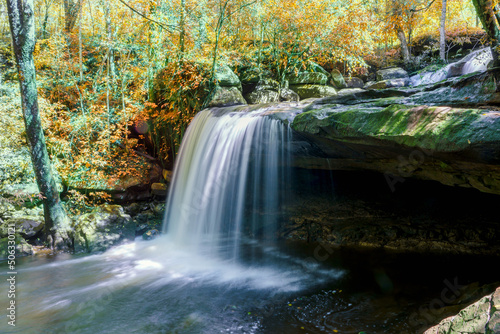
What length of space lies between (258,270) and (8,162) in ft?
24.0

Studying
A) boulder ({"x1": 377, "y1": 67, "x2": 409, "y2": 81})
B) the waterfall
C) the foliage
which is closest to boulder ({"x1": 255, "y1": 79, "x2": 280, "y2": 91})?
the foliage

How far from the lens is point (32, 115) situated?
6840 mm

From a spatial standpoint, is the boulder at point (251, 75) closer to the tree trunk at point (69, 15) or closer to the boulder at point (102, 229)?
the boulder at point (102, 229)

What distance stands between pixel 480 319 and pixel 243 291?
12.4 ft

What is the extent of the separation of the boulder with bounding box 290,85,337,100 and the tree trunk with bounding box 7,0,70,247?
945 cm

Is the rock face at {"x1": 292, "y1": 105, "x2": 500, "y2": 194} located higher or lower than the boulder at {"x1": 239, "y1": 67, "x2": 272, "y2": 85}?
lower

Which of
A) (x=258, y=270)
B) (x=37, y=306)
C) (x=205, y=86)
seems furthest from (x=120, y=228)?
(x=205, y=86)

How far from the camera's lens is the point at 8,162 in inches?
308

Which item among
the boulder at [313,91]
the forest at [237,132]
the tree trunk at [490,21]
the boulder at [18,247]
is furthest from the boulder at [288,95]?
the boulder at [18,247]

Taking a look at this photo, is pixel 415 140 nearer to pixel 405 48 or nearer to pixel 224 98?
pixel 224 98

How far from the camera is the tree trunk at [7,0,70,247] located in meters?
6.41

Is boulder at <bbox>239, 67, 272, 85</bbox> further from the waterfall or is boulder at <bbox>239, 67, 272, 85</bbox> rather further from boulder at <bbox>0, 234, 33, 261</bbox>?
boulder at <bbox>0, 234, 33, 261</bbox>

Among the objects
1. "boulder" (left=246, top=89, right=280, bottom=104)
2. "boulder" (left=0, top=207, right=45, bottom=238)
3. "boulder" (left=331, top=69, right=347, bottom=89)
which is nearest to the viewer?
"boulder" (left=0, top=207, right=45, bottom=238)

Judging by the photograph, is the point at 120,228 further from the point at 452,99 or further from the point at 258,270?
the point at 452,99
